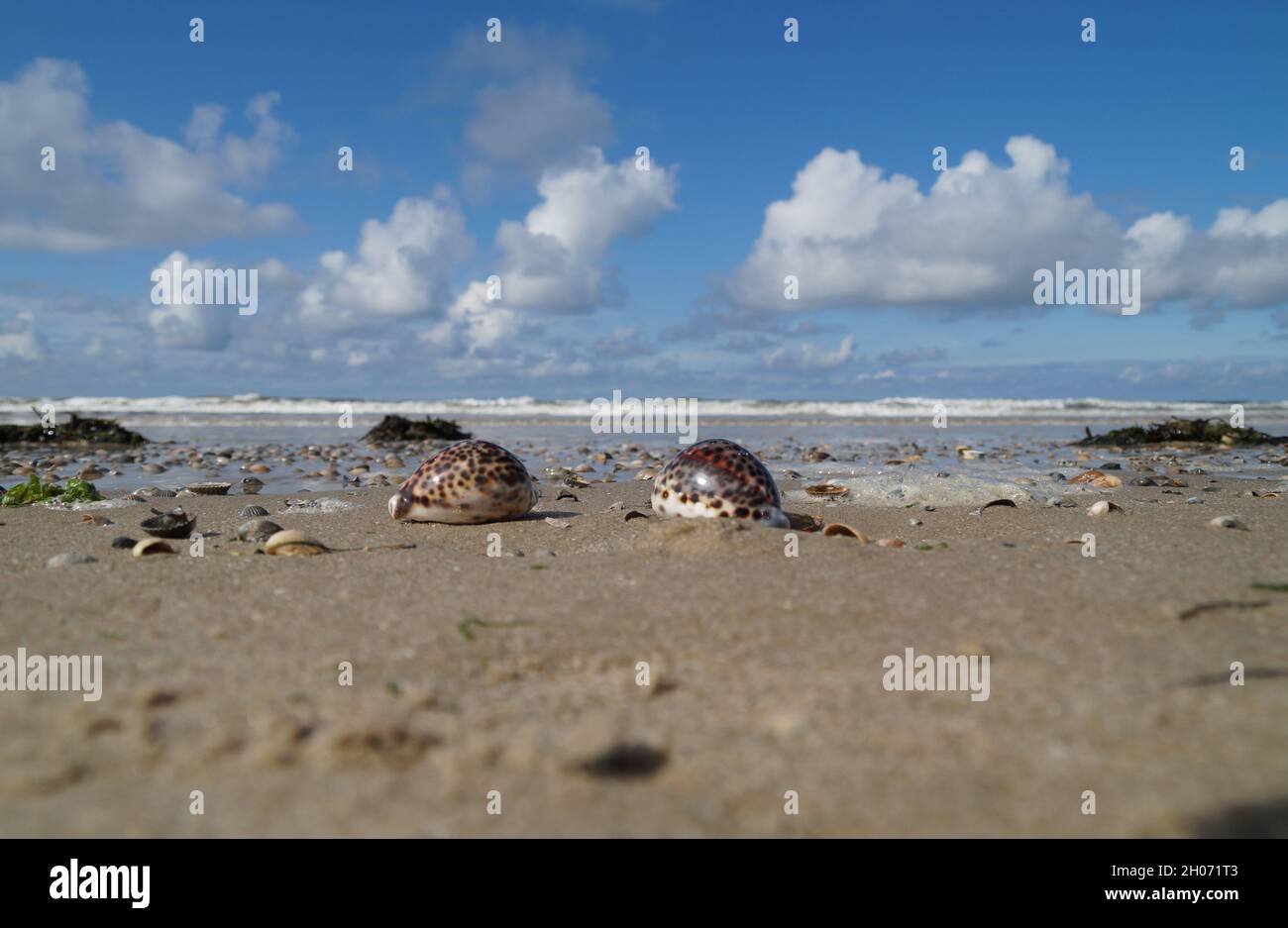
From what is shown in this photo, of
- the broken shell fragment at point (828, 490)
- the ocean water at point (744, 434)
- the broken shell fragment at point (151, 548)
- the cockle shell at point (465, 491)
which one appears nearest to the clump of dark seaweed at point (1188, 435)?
the ocean water at point (744, 434)

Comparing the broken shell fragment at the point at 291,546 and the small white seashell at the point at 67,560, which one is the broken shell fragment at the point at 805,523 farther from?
the small white seashell at the point at 67,560

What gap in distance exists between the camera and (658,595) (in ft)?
10.2

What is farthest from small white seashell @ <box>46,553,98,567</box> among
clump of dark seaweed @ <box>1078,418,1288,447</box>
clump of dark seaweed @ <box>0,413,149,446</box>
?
clump of dark seaweed @ <box>1078,418,1288,447</box>

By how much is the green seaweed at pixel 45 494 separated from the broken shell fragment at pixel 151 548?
3.10 meters

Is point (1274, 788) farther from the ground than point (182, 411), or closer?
closer

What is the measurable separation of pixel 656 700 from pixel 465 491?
3.50 m

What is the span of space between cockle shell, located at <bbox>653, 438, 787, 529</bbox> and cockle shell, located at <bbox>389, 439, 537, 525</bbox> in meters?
1.08

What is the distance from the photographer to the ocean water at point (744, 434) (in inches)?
388

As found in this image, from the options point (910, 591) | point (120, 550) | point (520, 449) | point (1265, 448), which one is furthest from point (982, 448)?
point (120, 550)

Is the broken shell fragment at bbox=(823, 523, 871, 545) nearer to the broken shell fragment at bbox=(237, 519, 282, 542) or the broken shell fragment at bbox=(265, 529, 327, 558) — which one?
the broken shell fragment at bbox=(265, 529, 327, 558)

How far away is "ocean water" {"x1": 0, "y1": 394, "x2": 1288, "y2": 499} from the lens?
9.87m

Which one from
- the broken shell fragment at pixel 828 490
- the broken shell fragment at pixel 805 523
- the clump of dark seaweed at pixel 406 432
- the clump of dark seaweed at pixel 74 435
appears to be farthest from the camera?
the clump of dark seaweed at pixel 406 432
